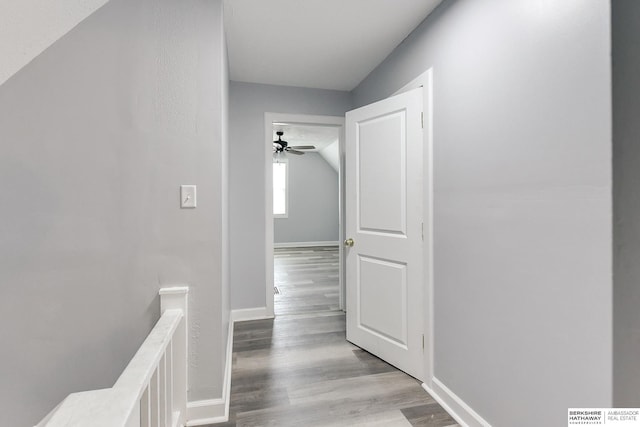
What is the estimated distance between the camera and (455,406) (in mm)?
1687

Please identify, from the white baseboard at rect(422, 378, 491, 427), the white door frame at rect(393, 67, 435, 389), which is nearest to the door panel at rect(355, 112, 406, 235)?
the white door frame at rect(393, 67, 435, 389)

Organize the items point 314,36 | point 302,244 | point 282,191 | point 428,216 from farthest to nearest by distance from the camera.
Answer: point 302,244 < point 282,191 < point 314,36 < point 428,216

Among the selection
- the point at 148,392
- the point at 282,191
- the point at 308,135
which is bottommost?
the point at 148,392

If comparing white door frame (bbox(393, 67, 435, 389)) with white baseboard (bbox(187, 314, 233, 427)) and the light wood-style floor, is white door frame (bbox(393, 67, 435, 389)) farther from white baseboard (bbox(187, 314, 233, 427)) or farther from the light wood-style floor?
white baseboard (bbox(187, 314, 233, 427))

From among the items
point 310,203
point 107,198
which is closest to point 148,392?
point 107,198

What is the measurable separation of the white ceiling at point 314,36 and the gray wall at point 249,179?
17cm

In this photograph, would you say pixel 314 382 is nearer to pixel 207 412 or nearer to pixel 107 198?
pixel 207 412

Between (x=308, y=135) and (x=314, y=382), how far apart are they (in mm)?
4954

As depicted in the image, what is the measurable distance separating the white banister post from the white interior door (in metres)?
1.41

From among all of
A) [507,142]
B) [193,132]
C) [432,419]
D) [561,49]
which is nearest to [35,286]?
[193,132]

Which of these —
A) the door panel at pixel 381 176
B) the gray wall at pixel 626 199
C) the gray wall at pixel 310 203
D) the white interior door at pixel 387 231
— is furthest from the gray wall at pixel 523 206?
the gray wall at pixel 310 203

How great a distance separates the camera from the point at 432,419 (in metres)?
1.66

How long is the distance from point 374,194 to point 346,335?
1330mm

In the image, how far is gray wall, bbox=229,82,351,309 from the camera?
9.97ft
